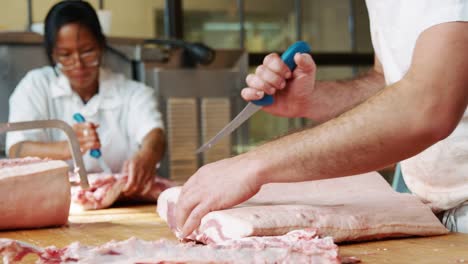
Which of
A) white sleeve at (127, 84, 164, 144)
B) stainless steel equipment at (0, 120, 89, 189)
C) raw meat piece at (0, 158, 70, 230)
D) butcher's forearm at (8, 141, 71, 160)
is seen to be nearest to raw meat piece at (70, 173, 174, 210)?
butcher's forearm at (8, 141, 71, 160)

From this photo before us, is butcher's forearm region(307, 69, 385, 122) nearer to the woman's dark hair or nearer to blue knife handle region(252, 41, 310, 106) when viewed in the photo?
blue knife handle region(252, 41, 310, 106)

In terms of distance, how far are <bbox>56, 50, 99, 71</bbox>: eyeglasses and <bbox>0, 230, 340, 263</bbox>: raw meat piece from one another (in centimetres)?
207

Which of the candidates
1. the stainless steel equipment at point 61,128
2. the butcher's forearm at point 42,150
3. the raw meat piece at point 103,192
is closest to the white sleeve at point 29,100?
the butcher's forearm at point 42,150

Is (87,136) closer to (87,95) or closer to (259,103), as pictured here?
(87,95)

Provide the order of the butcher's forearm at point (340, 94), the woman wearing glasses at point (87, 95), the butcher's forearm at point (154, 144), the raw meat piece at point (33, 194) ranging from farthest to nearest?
the woman wearing glasses at point (87, 95) < the butcher's forearm at point (154, 144) < the butcher's forearm at point (340, 94) < the raw meat piece at point (33, 194)

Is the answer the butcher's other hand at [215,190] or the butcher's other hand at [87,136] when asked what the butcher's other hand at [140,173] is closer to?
the butcher's other hand at [87,136]

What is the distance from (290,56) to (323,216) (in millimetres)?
357

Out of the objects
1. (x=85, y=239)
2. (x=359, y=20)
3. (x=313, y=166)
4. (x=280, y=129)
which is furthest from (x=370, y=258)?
(x=359, y=20)

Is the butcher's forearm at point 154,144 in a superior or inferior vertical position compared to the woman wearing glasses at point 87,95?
inferior

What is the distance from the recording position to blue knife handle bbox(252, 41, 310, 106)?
1.50 meters

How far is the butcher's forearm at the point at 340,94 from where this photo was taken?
183cm

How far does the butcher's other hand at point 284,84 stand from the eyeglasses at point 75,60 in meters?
1.56

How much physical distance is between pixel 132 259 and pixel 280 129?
489 centimetres

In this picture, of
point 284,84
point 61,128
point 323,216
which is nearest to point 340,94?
point 284,84
